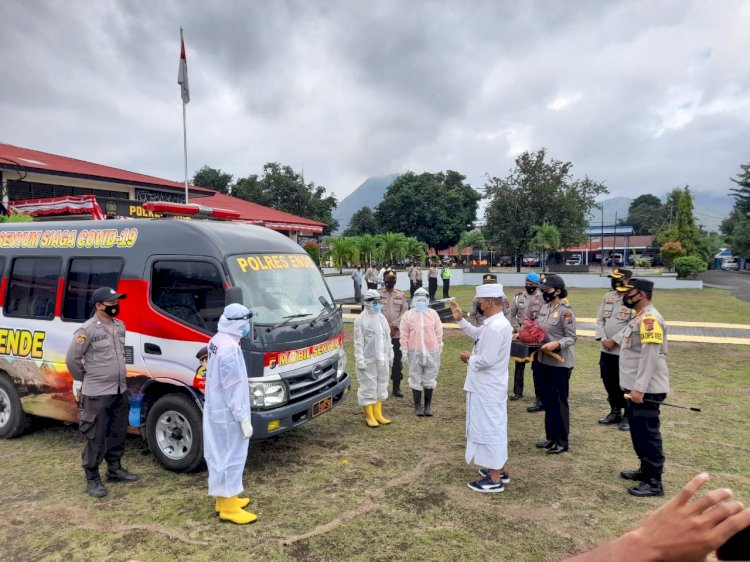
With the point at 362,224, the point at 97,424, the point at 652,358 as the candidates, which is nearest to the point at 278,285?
Answer: the point at 97,424

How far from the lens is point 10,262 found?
19.3 ft

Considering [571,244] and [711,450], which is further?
[571,244]

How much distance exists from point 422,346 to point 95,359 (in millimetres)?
3824

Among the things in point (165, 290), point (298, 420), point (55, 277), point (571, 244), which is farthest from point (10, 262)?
point (571, 244)

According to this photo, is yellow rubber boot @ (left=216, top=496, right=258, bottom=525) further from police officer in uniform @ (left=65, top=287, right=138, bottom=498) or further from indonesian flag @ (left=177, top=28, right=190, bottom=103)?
indonesian flag @ (left=177, top=28, right=190, bottom=103)

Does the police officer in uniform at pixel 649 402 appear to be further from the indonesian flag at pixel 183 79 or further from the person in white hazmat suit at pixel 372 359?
the indonesian flag at pixel 183 79

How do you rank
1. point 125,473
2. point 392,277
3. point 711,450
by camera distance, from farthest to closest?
1. point 392,277
2. point 711,450
3. point 125,473

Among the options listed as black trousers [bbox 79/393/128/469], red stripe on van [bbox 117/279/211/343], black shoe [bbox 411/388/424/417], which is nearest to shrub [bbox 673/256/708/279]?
black shoe [bbox 411/388/424/417]

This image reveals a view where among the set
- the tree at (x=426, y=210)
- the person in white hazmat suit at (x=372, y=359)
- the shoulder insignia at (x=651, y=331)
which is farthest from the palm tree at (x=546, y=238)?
the shoulder insignia at (x=651, y=331)

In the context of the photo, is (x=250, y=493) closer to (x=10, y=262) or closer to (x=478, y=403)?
(x=478, y=403)

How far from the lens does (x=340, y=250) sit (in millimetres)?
21797

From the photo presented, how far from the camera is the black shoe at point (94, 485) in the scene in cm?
435

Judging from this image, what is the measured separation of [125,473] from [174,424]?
635 mm

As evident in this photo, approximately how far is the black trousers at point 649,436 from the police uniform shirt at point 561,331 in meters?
1.04
